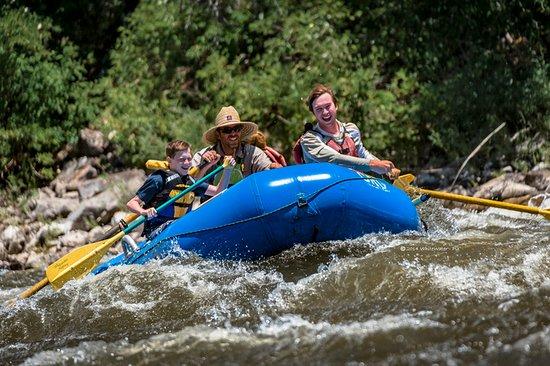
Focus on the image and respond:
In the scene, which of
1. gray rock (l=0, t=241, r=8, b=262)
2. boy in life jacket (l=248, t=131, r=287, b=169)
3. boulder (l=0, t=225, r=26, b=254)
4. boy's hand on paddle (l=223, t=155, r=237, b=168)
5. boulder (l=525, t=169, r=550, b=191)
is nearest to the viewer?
boy's hand on paddle (l=223, t=155, r=237, b=168)

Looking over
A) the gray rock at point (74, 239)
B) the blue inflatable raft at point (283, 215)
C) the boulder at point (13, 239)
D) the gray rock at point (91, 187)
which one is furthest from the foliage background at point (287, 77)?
the blue inflatable raft at point (283, 215)

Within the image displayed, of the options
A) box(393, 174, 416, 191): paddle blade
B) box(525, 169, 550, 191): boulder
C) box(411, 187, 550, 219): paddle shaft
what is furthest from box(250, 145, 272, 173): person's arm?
box(525, 169, 550, 191): boulder

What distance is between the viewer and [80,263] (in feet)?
18.7

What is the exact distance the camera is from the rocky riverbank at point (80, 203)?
7602 millimetres

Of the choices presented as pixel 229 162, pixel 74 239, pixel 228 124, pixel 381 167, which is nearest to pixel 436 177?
pixel 381 167

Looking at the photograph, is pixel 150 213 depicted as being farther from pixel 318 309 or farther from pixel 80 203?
pixel 80 203

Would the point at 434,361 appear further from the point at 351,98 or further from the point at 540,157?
the point at 351,98

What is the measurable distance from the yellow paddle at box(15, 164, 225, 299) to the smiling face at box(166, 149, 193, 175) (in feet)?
0.67

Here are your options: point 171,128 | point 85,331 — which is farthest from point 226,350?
point 171,128

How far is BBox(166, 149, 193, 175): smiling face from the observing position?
19.7 feet

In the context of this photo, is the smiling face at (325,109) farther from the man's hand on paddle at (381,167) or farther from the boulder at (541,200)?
the boulder at (541,200)

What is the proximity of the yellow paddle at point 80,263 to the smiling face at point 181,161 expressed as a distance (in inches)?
8.1

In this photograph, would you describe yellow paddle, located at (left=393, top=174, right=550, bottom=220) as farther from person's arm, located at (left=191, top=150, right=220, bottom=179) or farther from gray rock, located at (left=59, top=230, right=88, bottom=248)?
gray rock, located at (left=59, top=230, right=88, bottom=248)

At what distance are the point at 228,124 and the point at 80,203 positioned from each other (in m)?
3.22
